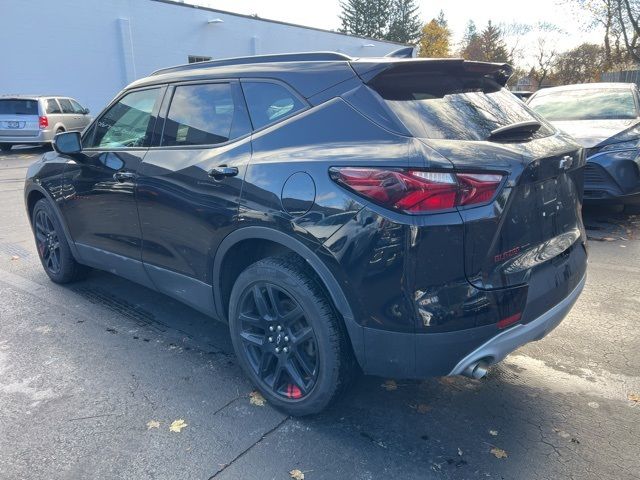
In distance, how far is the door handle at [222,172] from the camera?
2789mm

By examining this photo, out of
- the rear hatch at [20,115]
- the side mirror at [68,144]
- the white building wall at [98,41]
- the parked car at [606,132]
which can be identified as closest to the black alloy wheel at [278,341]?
the side mirror at [68,144]

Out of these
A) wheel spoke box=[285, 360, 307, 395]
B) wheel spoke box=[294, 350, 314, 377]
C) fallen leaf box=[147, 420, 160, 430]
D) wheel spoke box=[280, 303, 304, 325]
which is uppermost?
wheel spoke box=[280, 303, 304, 325]

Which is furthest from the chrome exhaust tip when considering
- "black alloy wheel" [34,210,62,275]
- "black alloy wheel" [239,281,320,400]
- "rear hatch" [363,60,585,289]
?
"black alloy wheel" [34,210,62,275]

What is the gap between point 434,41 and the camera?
194 ft

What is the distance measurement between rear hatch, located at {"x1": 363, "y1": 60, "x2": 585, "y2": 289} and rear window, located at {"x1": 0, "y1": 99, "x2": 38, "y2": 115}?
16.1m

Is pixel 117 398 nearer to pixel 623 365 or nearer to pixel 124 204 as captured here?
pixel 124 204

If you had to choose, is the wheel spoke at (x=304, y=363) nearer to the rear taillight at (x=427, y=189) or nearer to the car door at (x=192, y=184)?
Result: the car door at (x=192, y=184)

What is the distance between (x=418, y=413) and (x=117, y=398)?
1.74 meters

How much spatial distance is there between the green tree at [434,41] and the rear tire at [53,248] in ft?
183

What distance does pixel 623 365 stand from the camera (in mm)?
3254

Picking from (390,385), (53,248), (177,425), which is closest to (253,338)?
(177,425)

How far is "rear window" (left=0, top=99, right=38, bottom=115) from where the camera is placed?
15484 mm

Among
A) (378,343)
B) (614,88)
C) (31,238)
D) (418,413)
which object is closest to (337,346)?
(378,343)

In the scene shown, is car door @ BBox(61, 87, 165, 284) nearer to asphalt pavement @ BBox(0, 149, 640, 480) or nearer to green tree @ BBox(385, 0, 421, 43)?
asphalt pavement @ BBox(0, 149, 640, 480)
